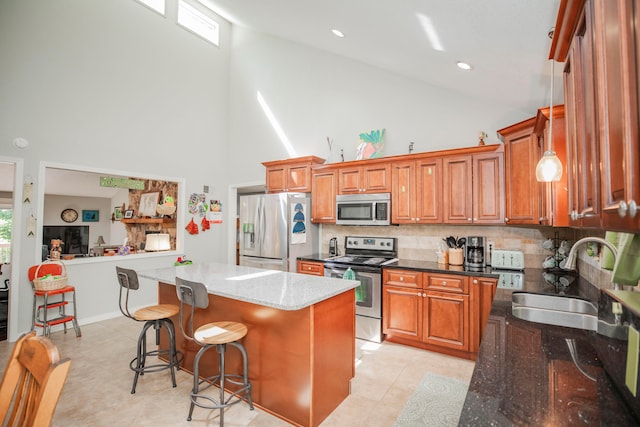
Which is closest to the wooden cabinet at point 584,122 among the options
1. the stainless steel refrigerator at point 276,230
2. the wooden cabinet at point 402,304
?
the wooden cabinet at point 402,304

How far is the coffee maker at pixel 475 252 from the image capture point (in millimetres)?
3367

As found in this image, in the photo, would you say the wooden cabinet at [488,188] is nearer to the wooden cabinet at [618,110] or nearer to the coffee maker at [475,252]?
the coffee maker at [475,252]

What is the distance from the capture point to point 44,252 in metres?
4.24

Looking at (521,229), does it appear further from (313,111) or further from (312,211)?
(313,111)

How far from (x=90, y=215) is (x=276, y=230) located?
243 inches

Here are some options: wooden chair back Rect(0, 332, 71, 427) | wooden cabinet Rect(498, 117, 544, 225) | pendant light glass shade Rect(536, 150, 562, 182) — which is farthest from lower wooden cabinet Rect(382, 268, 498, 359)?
wooden chair back Rect(0, 332, 71, 427)

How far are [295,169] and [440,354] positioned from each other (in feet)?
9.71

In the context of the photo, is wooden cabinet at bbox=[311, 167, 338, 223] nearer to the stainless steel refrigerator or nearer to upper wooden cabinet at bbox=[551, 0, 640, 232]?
the stainless steel refrigerator

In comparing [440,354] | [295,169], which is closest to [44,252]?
Result: [295,169]

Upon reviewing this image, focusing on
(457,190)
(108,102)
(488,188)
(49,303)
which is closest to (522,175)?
(488,188)

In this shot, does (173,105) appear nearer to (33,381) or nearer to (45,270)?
(45,270)

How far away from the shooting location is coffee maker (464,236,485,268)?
3367 mm

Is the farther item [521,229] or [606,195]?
[521,229]

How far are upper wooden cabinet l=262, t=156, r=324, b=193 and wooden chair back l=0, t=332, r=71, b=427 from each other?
11.7 feet
